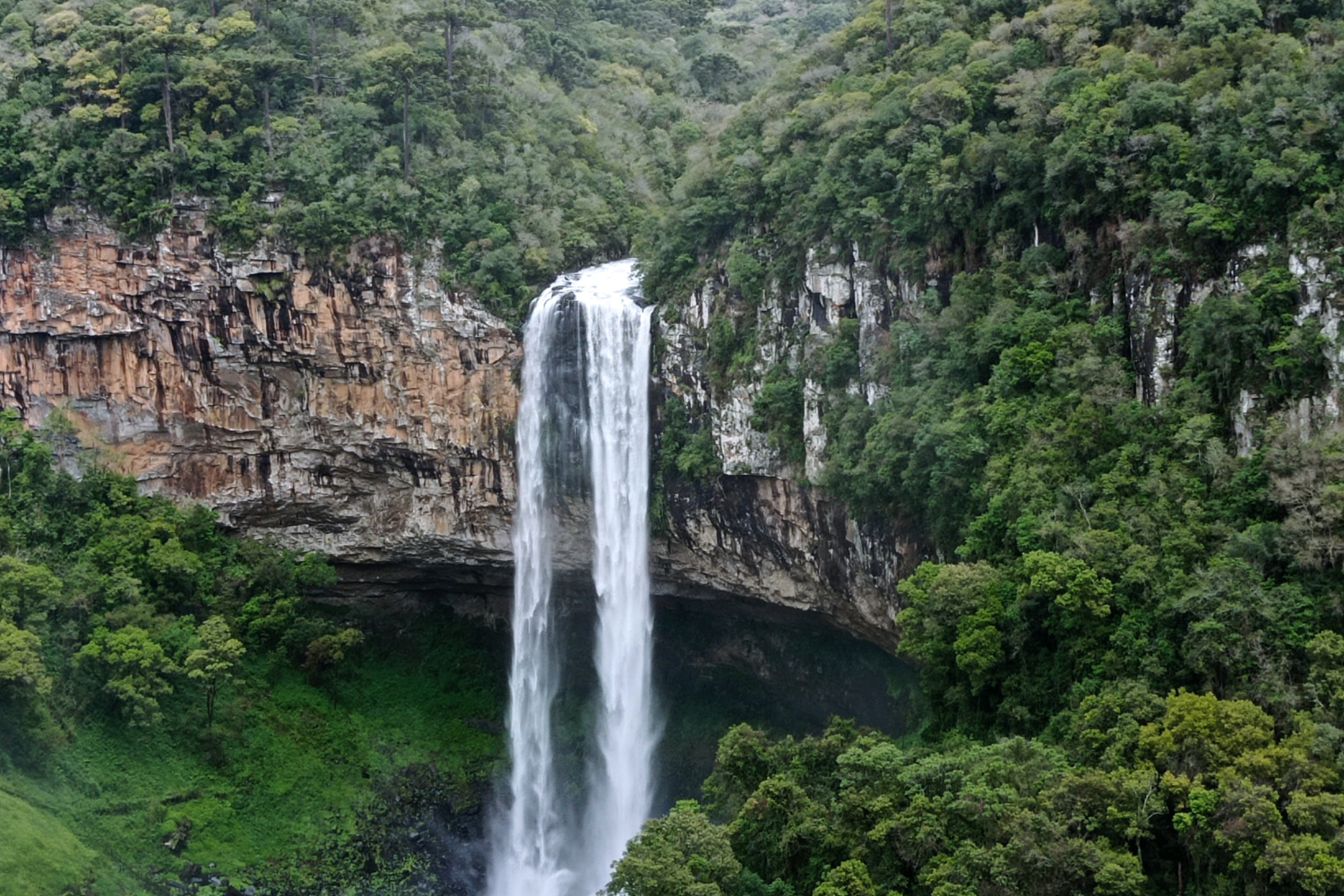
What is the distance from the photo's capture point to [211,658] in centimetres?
3036

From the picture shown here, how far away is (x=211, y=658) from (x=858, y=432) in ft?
47.0

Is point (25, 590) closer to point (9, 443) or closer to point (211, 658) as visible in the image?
point (211, 658)

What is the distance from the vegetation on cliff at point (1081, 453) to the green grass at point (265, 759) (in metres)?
10.3

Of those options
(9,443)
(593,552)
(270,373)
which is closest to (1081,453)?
(593,552)

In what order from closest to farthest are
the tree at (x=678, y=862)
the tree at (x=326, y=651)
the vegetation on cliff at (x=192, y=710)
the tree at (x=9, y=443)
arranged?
the tree at (x=678, y=862)
the vegetation on cliff at (x=192, y=710)
the tree at (x=9, y=443)
the tree at (x=326, y=651)

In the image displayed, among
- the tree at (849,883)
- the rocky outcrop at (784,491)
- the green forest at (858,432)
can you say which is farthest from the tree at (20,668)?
the tree at (849,883)

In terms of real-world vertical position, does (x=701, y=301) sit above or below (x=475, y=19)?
below

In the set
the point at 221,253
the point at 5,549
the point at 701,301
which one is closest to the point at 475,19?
the point at 221,253

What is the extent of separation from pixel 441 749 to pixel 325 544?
554 centimetres

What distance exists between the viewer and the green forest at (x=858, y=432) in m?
19.2

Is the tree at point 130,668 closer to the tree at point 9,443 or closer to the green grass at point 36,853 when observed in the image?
the green grass at point 36,853

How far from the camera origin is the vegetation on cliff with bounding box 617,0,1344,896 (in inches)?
716

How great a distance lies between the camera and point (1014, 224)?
25234 millimetres

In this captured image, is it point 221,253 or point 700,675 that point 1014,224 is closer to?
point 700,675
